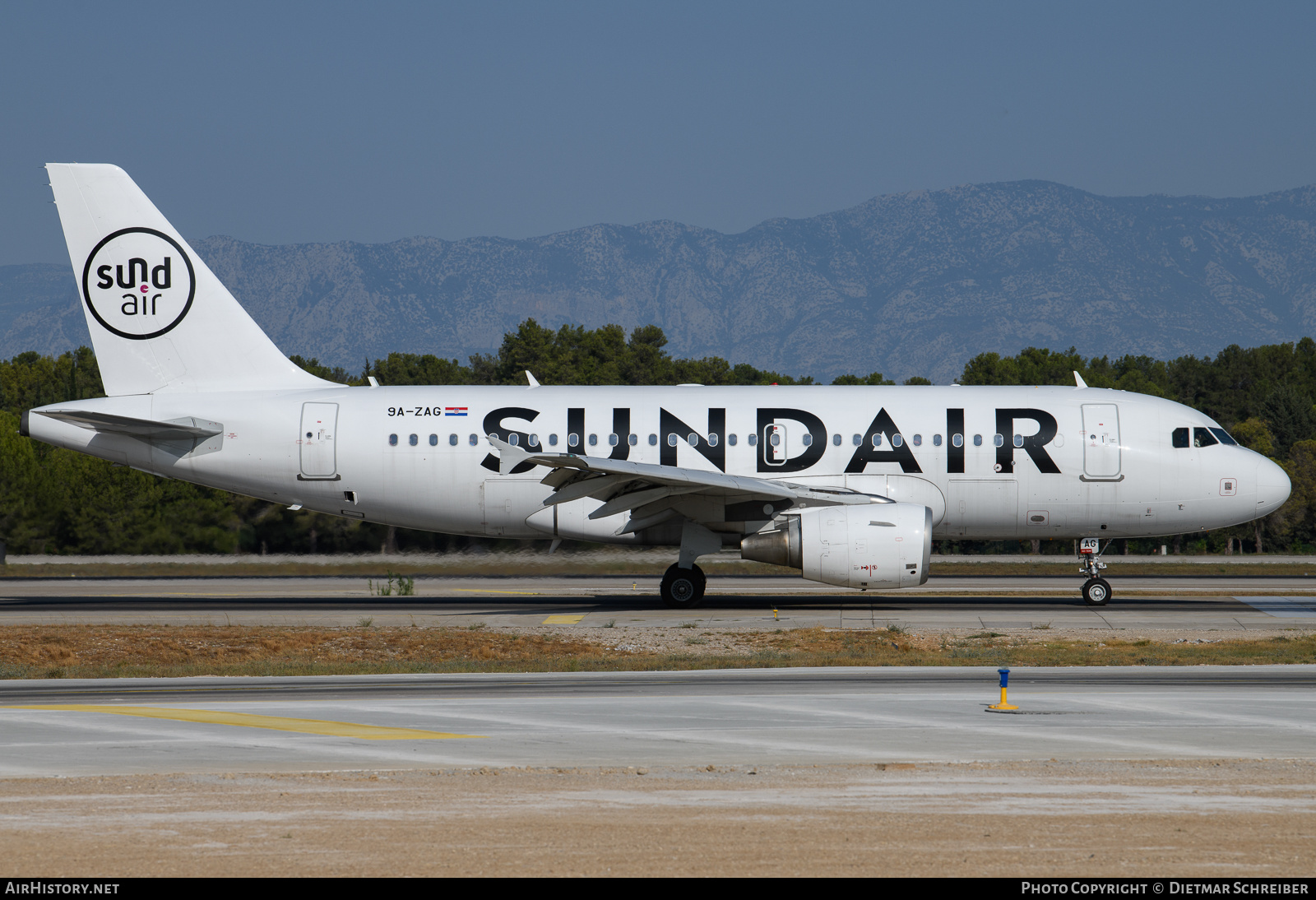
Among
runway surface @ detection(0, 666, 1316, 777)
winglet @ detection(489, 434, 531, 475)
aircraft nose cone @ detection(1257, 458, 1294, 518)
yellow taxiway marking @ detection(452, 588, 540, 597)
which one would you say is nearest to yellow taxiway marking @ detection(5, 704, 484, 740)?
runway surface @ detection(0, 666, 1316, 777)

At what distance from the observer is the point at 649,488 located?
80.2 feet

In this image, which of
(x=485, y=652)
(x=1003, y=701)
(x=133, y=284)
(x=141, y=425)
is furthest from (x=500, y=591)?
(x=1003, y=701)

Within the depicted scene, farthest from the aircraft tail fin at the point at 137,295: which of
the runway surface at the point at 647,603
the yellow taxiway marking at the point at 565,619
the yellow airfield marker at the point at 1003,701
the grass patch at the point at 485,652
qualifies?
the yellow airfield marker at the point at 1003,701

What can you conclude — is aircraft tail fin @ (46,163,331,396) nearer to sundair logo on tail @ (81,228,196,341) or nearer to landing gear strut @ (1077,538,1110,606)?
sundair logo on tail @ (81,228,196,341)

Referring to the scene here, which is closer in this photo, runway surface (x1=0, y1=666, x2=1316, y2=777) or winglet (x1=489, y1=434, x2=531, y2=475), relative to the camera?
runway surface (x1=0, y1=666, x2=1316, y2=777)

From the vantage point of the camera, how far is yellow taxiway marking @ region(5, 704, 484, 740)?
12875 millimetres

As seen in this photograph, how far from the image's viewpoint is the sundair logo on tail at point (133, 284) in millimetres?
26719

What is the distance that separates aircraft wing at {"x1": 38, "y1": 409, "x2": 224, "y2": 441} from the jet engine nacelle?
39.7 ft

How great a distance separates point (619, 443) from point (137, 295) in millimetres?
10649

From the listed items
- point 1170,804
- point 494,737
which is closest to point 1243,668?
point 1170,804

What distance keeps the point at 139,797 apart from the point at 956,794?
6.34 m

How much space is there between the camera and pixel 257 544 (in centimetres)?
4034

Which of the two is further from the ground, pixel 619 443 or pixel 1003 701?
pixel 619 443

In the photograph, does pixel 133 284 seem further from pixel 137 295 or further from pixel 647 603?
pixel 647 603
